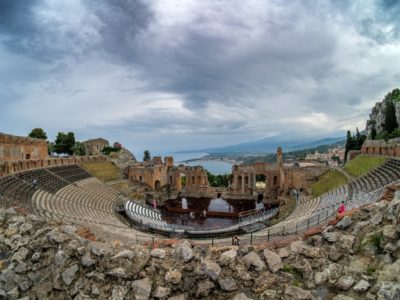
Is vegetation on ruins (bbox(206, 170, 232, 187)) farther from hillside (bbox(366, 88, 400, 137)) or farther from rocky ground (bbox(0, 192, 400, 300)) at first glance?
rocky ground (bbox(0, 192, 400, 300))

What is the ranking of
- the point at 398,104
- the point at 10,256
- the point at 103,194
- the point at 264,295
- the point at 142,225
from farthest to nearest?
1. the point at 398,104
2. the point at 103,194
3. the point at 142,225
4. the point at 10,256
5. the point at 264,295

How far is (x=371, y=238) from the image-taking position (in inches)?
Result: 216

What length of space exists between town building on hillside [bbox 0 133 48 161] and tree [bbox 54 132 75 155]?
79.9 ft

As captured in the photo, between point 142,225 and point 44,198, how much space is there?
334 inches

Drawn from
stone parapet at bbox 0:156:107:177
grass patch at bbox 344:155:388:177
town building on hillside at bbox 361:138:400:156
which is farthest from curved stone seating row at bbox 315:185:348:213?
stone parapet at bbox 0:156:107:177

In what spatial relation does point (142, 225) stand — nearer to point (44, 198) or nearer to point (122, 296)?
point (44, 198)

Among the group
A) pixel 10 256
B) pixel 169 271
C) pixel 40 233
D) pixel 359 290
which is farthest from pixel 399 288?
pixel 10 256

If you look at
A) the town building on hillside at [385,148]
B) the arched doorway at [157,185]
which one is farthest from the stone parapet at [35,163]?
the town building on hillside at [385,148]

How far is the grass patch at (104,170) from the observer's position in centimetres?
3841

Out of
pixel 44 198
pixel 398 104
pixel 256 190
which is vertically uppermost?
pixel 398 104

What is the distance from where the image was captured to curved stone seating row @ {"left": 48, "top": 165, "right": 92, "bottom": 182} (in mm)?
31016

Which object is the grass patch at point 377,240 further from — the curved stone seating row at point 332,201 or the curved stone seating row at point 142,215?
the curved stone seating row at point 142,215

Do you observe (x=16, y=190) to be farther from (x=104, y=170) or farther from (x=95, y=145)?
(x=95, y=145)

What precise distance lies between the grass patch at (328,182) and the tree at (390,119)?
101 feet
